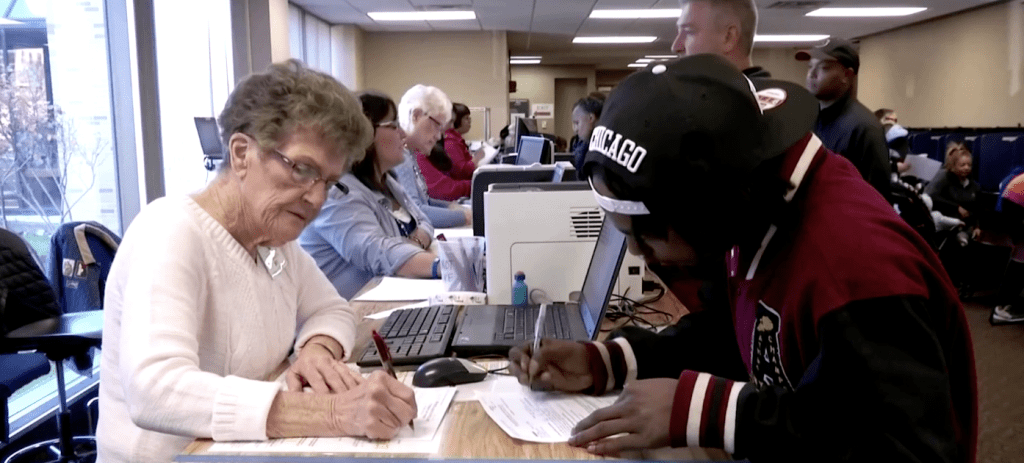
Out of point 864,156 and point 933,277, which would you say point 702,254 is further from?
point 864,156

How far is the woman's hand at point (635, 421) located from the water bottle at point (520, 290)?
0.86 m

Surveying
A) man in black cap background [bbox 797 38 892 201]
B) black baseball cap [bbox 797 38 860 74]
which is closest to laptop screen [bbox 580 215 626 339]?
man in black cap background [bbox 797 38 892 201]

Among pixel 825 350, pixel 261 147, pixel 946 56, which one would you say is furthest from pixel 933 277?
pixel 946 56

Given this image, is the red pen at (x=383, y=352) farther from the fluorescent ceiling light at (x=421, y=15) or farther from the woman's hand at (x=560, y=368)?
the fluorescent ceiling light at (x=421, y=15)

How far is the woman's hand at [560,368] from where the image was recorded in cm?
122

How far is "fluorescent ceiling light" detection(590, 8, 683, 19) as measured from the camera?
29.9 feet

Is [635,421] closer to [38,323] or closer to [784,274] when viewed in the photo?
[784,274]

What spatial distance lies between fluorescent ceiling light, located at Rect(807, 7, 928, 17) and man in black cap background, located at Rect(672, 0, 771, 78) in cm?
716

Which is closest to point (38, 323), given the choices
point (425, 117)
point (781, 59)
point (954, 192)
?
point (425, 117)

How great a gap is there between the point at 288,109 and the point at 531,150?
346 cm

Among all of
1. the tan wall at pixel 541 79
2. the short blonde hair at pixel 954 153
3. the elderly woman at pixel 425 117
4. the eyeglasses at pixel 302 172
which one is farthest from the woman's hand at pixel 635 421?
the tan wall at pixel 541 79

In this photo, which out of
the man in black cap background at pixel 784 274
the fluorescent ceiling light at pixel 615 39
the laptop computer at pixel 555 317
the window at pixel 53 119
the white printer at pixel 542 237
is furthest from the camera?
the fluorescent ceiling light at pixel 615 39

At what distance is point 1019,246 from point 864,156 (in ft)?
7.13

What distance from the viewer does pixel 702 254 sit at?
89 cm
